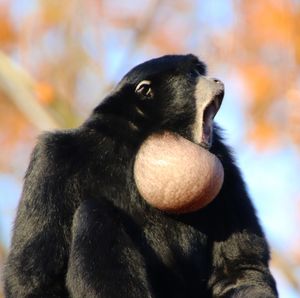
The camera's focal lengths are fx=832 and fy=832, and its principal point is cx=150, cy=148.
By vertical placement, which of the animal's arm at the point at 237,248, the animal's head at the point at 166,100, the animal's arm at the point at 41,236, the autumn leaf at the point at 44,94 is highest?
the autumn leaf at the point at 44,94

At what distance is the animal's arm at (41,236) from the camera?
5.07 metres

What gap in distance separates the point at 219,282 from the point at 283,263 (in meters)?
6.46

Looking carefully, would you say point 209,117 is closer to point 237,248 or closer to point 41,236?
point 237,248

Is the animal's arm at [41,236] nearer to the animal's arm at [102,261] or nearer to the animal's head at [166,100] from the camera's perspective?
the animal's arm at [102,261]

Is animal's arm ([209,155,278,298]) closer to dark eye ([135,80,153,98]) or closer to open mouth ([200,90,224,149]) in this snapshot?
open mouth ([200,90,224,149])

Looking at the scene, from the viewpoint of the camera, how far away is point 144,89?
5.61 metres

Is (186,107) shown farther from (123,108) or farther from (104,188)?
(104,188)

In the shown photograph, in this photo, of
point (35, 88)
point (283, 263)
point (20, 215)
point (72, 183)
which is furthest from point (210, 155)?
point (283, 263)

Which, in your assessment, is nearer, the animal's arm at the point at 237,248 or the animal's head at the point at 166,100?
the animal's arm at the point at 237,248

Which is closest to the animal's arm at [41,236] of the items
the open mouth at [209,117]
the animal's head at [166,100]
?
the animal's head at [166,100]

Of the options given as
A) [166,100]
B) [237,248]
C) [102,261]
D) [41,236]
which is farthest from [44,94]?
[102,261]

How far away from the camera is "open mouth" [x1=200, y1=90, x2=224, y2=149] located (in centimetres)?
548

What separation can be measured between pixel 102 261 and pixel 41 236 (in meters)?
0.41

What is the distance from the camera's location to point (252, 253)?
18.2 ft
